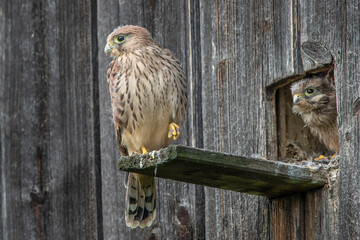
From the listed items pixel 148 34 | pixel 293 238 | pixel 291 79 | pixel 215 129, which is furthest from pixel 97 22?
pixel 293 238

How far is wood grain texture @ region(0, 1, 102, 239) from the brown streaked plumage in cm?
127

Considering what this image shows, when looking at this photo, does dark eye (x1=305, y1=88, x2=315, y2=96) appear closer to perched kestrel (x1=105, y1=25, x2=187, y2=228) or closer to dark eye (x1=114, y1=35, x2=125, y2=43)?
perched kestrel (x1=105, y1=25, x2=187, y2=228)

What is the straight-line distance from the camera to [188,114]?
424cm

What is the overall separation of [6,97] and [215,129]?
161 centimetres

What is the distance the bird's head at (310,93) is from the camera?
4.27m

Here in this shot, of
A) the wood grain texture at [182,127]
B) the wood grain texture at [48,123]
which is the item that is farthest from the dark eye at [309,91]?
the wood grain texture at [48,123]

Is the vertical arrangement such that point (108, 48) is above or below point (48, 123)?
above

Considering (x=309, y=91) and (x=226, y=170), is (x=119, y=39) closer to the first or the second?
(x=309, y=91)

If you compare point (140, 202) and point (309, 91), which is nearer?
point (140, 202)

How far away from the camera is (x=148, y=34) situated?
440 centimetres

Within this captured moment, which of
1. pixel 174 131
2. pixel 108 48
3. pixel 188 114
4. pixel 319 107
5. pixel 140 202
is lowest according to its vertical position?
pixel 140 202

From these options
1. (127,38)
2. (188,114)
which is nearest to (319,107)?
(188,114)

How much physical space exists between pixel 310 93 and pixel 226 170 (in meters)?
1.54

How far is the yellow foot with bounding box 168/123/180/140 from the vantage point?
13.4 ft
